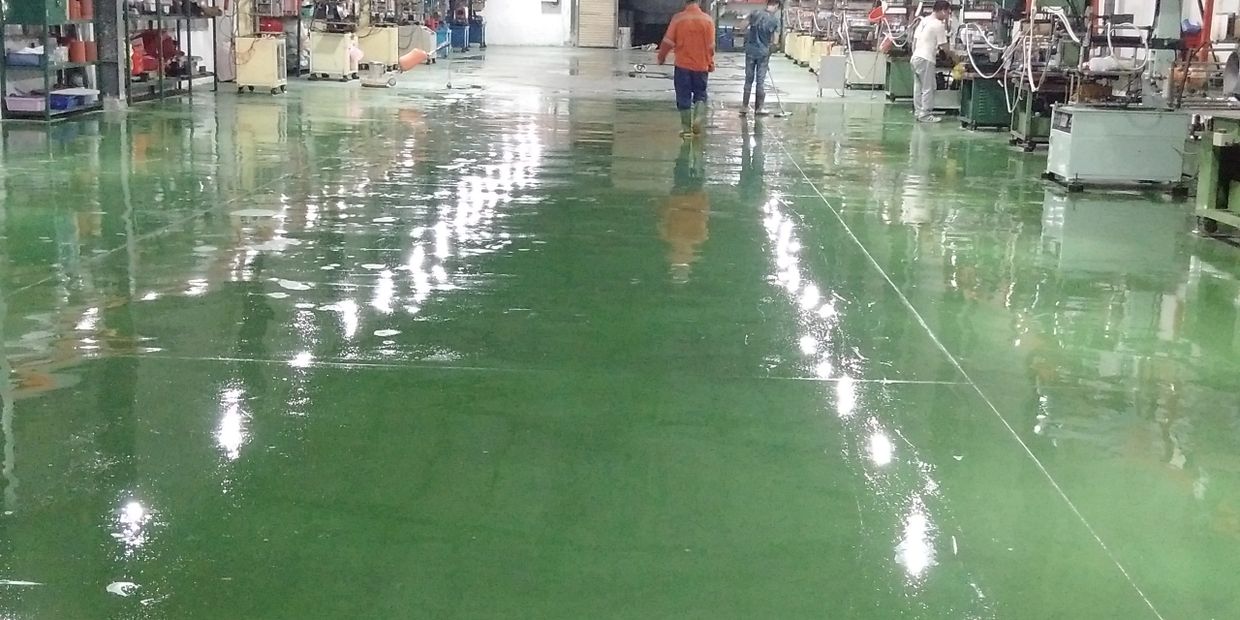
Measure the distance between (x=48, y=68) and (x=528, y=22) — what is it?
30265mm

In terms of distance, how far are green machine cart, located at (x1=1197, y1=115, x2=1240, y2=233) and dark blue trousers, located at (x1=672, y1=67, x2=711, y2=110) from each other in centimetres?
667

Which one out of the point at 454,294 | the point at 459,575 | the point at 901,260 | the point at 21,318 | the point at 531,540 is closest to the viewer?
the point at 459,575

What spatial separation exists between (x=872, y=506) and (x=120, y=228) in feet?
19.8

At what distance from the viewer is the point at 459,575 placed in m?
3.28

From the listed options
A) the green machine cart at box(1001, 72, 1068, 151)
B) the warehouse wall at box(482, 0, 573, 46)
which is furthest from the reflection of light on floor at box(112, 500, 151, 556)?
the warehouse wall at box(482, 0, 573, 46)

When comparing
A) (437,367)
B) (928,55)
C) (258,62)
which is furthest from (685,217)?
(258,62)

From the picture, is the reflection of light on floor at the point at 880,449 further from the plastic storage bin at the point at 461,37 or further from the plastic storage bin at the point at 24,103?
the plastic storage bin at the point at 461,37

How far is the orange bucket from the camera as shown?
1493cm

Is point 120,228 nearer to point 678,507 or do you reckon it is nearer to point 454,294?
point 454,294

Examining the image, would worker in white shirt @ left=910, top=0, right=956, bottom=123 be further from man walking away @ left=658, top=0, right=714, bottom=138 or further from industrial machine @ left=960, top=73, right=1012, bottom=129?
man walking away @ left=658, top=0, right=714, bottom=138

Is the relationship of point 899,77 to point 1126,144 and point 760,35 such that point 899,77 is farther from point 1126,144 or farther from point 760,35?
point 1126,144

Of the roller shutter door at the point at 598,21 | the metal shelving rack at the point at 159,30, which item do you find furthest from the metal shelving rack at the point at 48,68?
the roller shutter door at the point at 598,21

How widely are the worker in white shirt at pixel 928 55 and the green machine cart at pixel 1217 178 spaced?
8.68 meters

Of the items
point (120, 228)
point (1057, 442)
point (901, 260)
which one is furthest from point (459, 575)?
point (120, 228)
